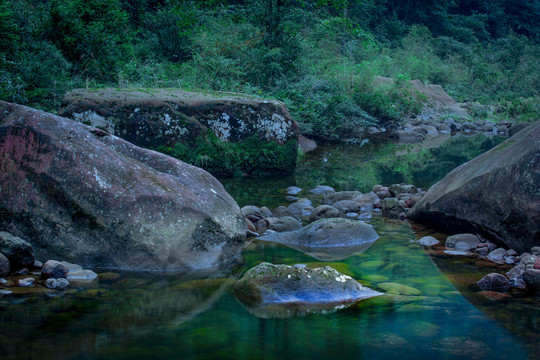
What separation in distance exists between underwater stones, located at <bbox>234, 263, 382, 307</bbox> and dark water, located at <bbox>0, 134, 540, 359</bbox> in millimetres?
138

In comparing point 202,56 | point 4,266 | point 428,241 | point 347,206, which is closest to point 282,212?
point 347,206

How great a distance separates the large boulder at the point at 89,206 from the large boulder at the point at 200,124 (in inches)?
152

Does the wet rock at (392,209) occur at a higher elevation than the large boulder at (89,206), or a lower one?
lower

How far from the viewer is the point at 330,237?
5621 millimetres

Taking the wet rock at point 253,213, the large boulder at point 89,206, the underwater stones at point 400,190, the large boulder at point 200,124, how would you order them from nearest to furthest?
the large boulder at point 89,206 < the wet rock at point 253,213 < the underwater stones at point 400,190 < the large boulder at point 200,124

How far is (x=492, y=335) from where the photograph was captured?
326 cm

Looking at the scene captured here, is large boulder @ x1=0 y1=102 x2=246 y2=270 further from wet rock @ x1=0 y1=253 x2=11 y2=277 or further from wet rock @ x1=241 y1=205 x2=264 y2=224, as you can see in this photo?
wet rock @ x1=241 y1=205 x2=264 y2=224

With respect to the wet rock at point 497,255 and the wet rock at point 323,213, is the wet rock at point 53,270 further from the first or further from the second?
the wet rock at point 497,255

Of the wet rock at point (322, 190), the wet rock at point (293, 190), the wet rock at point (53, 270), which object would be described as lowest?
the wet rock at point (293, 190)

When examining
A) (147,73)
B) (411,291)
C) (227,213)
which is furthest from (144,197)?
(147,73)

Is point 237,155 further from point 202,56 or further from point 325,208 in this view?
point 202,56

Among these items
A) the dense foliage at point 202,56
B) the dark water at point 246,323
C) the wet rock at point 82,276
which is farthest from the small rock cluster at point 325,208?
the dense foliage at point 202,56

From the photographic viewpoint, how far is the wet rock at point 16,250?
4.14 metres

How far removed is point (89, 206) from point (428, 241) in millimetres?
3701
